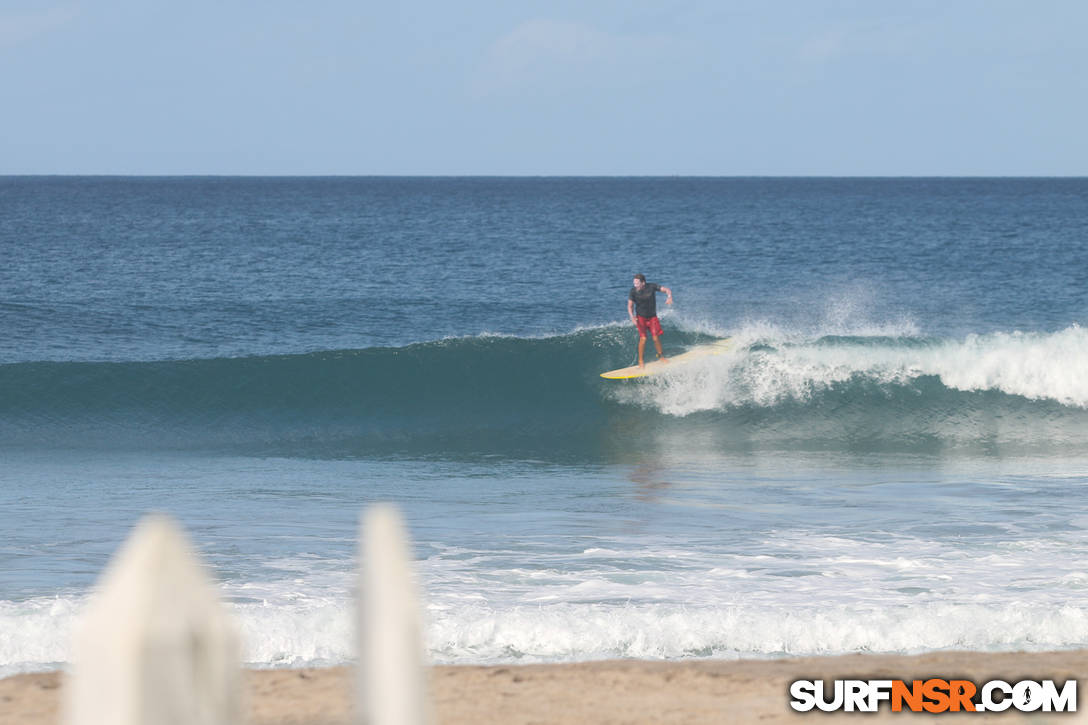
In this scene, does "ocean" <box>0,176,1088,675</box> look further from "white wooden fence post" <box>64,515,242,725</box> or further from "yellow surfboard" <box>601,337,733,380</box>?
"white wooden fence post" <box>64,515,242,725</box>

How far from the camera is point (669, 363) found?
1880 centimetres

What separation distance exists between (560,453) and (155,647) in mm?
14935

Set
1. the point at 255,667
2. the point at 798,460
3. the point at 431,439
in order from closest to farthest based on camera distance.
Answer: the point at 255,667 < the point at 798,460 < the point at 431,439

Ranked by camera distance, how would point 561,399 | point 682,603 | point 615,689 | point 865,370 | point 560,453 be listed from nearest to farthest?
point 615,689 → point 682,603 → point 560,453 → point 561,399 → point 865,370

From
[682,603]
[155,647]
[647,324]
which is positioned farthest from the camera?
[647,324]

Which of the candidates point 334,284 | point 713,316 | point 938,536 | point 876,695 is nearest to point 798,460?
point 938,536

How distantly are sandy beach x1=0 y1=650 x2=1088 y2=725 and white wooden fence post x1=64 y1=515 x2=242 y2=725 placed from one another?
3.98 metres

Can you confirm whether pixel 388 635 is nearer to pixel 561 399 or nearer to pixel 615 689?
pixel 615 689

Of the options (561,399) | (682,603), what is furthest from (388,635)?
(561,399)

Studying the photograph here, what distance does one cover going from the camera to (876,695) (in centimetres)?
559

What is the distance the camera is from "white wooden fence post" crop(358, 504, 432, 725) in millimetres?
1214

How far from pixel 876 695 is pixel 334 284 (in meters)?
35.3

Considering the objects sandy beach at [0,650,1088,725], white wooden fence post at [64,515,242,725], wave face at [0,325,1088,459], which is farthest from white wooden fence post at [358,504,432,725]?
wave face at [0,325,1088,459]

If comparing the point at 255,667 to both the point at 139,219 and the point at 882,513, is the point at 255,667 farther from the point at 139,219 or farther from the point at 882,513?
the point at 139,219
